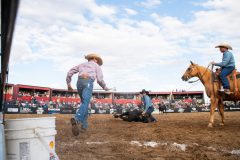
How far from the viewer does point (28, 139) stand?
275cm

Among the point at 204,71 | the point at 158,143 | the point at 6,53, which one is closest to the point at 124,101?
the point at 204,71

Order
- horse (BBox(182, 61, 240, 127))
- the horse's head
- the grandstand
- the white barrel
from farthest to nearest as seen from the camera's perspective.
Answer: the grandstand, the horse's head, horse (BBox(182, 61, 240, 127)), the white barrel

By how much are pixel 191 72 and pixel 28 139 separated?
8.81 meters

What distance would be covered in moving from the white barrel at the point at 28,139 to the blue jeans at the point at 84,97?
3.90m

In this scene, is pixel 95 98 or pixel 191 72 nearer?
pixel 191 72

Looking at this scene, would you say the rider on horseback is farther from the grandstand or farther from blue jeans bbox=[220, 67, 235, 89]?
the grandstand

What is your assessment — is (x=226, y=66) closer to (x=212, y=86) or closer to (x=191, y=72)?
(x=212, y=86)

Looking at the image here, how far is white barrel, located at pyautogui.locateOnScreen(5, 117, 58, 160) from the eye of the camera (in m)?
2.68

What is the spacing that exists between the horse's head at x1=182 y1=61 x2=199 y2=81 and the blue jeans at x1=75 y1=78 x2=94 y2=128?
4966 millimetres

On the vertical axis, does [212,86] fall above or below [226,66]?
below

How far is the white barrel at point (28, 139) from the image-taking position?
268cm

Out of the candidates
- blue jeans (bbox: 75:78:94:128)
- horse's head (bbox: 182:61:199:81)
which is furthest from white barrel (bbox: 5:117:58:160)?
horse's head (bbox: 182:61:199:81)

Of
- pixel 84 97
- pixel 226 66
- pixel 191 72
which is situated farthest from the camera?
pixel 191 72

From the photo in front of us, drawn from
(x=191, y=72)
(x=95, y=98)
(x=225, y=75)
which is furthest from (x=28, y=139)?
(x=95, y=98)
